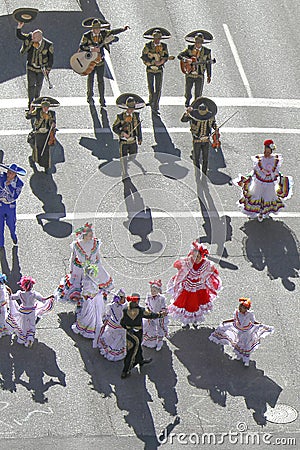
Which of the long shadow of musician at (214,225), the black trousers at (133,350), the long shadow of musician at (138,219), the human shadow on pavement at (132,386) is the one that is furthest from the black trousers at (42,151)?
the black trousers at (133,350)

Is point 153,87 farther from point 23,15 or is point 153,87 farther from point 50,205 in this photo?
point 50,205

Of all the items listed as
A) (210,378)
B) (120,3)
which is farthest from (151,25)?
(210,378)

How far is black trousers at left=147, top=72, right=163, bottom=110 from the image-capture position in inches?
1248

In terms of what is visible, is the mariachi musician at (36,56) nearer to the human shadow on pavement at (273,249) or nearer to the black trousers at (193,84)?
the black trousers at (193,84)

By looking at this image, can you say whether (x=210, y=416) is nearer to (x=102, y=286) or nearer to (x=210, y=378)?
(x=210, y=378)

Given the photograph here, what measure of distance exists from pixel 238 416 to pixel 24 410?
12.8ft

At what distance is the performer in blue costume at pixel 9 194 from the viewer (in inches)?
1030

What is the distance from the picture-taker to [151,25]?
3534 cm

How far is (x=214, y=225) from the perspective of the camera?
28.5m

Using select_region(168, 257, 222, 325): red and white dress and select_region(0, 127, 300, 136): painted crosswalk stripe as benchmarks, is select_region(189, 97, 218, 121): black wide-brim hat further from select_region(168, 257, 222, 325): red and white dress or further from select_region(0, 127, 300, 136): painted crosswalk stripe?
select_region(168, 257, 222, 325): red and white dress

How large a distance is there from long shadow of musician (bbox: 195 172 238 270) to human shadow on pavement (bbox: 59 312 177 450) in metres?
3.45

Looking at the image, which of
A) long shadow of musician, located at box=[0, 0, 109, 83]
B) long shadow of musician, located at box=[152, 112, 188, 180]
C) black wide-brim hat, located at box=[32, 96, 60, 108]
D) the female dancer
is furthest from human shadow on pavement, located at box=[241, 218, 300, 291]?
long shadow of musician, located at box=[0, 0, 109, 83]

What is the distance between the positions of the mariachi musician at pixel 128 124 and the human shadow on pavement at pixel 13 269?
382 cm

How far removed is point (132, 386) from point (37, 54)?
10.2m
